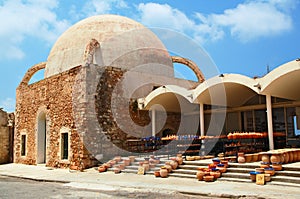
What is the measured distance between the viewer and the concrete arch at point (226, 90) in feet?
40.7

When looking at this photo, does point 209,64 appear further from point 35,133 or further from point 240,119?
point 35,133

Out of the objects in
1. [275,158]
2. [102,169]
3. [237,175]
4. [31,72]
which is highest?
[31,72]

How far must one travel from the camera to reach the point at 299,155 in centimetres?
1070

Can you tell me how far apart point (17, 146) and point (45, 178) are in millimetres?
8105

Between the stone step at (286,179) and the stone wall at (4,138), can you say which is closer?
the stone step at (286,179)

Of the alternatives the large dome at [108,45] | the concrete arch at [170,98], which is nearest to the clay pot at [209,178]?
the concrete arch at [170,98]

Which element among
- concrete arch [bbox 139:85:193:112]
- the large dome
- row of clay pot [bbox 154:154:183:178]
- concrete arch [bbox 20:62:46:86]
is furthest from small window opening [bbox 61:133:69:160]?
row of clay pot [bbox 154:154:183:178]

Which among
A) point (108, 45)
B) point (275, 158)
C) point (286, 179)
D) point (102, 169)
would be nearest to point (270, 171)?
point (286, 179)

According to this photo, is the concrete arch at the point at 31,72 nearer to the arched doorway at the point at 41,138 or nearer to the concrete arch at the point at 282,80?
the arched doorway at the point at 41,138

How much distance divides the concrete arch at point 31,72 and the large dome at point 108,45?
1071 mm

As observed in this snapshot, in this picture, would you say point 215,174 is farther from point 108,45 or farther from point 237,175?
point 108,45

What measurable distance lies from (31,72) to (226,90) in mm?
12665

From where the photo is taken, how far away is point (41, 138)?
17.8 metres

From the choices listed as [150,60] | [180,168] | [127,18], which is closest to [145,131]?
[150,60]
